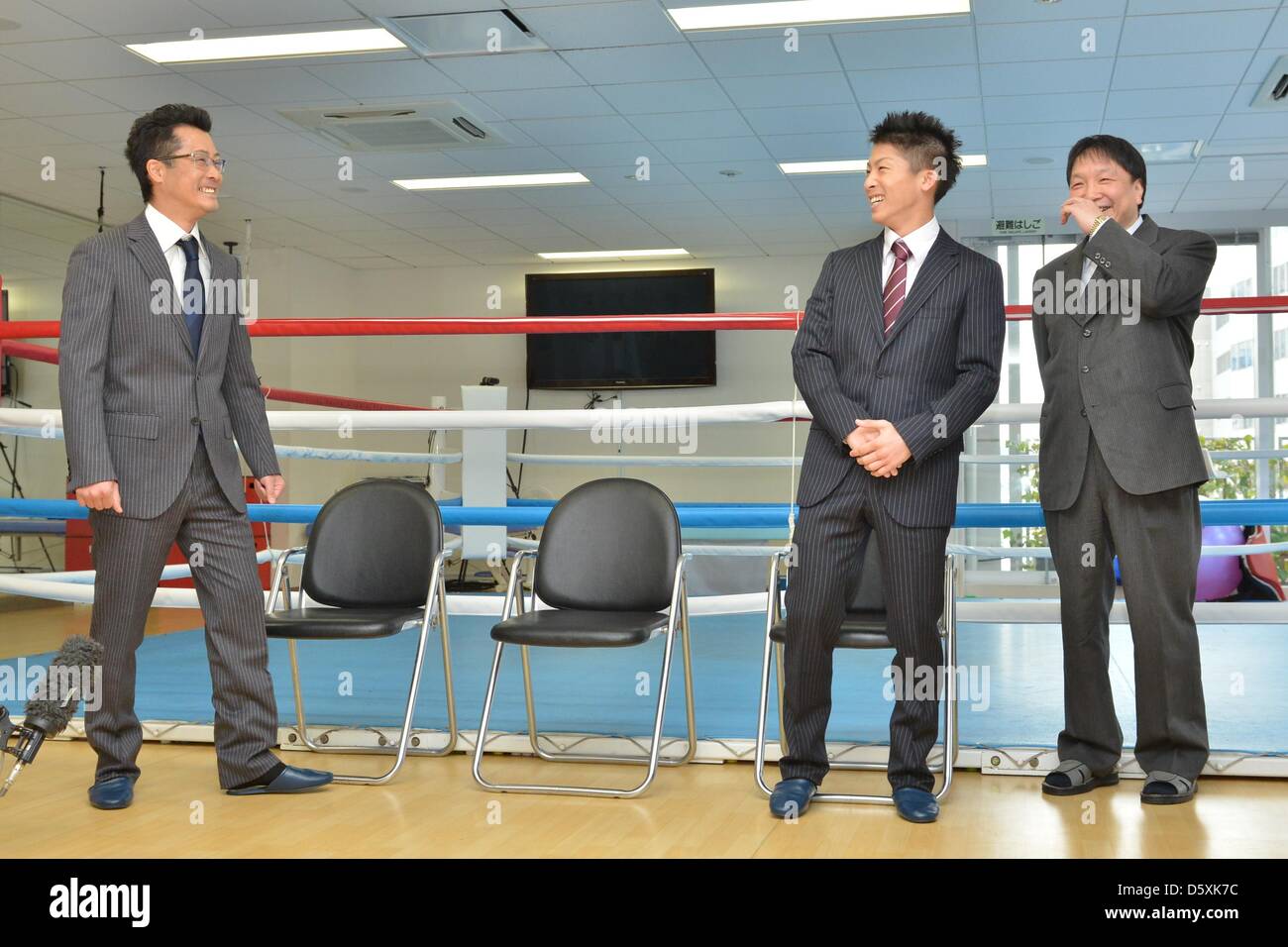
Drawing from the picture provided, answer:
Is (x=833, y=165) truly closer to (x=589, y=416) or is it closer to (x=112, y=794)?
(x=589, y=416)

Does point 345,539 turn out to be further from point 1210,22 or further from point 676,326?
point 1210,22

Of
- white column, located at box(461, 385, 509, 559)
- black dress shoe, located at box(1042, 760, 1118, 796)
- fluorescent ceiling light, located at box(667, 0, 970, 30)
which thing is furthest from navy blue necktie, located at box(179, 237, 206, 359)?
fluorescent ceiling light, located at box(667, 0, 970, 30)

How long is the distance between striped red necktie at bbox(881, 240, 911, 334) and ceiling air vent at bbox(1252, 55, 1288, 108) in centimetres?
532

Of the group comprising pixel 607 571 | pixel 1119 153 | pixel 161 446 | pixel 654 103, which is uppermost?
pixel 654 103

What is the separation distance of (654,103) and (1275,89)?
12.3 feet

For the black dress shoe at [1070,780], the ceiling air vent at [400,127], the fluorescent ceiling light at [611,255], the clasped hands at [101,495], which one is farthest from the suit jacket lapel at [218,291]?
the fluorescent ceiling light at [611,255]

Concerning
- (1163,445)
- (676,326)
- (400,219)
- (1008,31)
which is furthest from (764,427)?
(1163,445)

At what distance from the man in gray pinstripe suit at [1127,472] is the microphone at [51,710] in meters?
2.24

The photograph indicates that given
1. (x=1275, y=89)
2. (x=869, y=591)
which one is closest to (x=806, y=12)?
(x=1275, y=89)

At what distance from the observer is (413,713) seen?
356 centimetres

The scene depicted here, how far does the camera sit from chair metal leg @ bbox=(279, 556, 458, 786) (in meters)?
3.22
